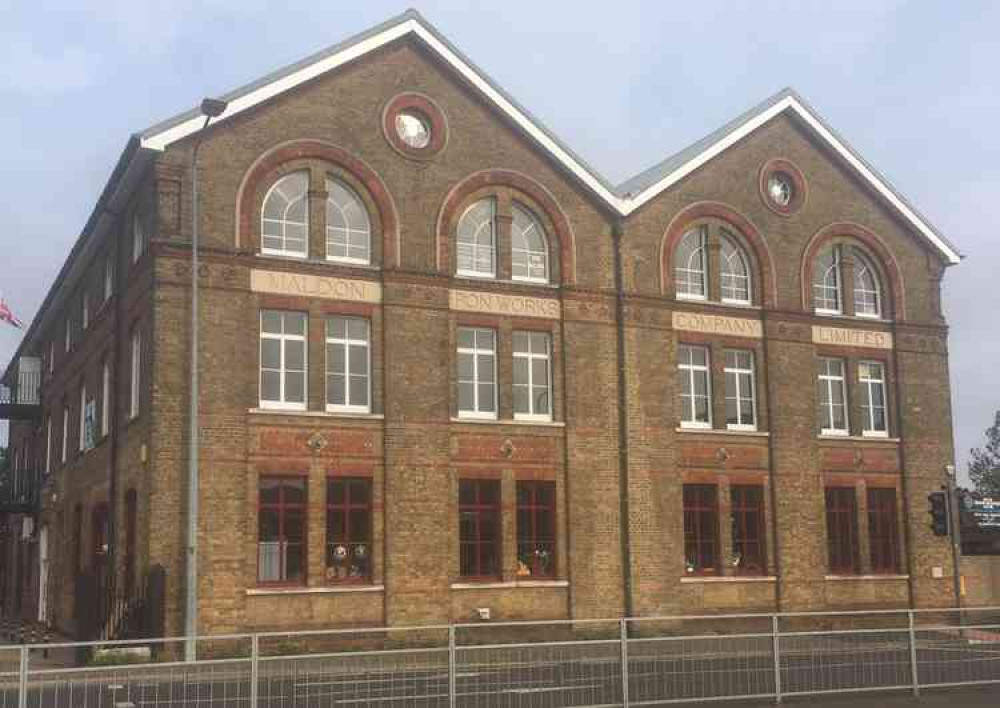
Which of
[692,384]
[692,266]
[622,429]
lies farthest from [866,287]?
[622,429]

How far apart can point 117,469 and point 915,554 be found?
20609 mm

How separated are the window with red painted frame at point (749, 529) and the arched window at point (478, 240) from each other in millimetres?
8527

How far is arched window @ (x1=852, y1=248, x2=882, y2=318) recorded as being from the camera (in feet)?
111

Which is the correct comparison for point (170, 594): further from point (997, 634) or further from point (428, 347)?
point (997, 634)

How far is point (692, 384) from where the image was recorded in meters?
30.9

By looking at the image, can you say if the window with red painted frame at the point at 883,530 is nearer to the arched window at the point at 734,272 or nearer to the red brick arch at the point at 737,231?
the red brick arch at the point at 737,231

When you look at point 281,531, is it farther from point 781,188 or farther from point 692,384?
point 781,188

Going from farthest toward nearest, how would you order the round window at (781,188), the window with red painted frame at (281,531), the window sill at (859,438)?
the round window at (781,188)
the window sill at (859,438)
the window with red painted frame at (281,531)

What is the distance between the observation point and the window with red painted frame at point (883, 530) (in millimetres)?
32438

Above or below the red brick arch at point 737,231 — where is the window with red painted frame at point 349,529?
below

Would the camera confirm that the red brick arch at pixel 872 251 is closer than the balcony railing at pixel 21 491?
Yes

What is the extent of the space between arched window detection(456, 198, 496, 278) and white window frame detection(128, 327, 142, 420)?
7462mm

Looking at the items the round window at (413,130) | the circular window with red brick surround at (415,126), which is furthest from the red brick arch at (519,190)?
the round window at (413,130)

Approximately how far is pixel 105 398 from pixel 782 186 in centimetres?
1862
